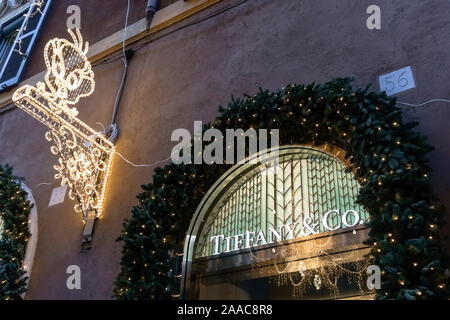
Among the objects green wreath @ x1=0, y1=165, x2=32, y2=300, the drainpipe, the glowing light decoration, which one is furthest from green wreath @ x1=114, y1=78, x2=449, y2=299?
the drainpipe

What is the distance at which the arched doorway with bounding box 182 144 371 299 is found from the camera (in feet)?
11.4

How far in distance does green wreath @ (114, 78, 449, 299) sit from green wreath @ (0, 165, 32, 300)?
1.70 m

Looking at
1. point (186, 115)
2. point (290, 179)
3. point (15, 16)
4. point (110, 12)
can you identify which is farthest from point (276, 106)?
point (15, 16)

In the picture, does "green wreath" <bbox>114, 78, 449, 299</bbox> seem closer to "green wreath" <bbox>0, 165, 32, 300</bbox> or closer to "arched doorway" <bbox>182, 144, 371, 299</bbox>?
"arched doorway" <bbox>182, 144, 371, 299</bbox>

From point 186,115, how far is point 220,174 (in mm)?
985

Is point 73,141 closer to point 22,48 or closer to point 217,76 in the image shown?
point 217,76

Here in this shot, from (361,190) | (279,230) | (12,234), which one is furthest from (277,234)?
(12,234)

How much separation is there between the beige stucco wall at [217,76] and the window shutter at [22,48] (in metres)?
1.62

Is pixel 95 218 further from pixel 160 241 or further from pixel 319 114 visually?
pixel 319 114

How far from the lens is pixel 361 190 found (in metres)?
3.02

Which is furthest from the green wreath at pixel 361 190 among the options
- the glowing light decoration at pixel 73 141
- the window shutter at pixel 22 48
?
the window shutter at pixel 22 48

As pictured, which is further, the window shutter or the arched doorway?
the window shutter

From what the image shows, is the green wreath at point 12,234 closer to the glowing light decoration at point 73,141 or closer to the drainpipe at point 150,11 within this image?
the glowing light decoration at point 73,141

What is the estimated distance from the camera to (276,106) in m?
3.87
